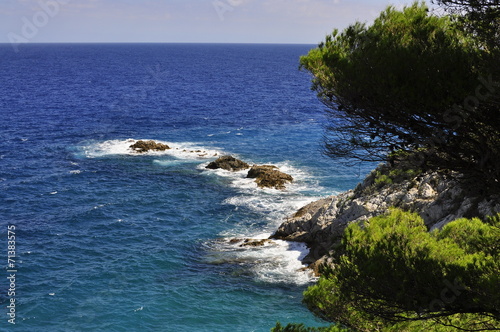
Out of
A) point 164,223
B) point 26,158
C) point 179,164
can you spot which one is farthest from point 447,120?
point 26,158

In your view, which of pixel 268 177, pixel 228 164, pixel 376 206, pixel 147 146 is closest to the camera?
pixel 376 206

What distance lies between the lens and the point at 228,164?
1916 inches

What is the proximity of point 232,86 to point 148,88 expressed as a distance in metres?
19.5

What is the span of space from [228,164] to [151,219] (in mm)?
13065

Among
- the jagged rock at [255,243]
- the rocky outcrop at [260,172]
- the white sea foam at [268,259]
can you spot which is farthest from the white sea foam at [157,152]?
the white sea foam at [268,259]

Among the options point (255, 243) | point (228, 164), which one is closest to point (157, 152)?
point (228, 164)

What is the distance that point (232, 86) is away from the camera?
121m

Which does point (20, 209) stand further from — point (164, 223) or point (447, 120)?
point (447, 120)

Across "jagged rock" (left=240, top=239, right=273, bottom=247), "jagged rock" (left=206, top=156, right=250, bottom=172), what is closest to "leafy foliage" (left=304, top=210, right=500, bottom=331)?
"jagged rock" (left=240, top=239, right=273, bottom=247)

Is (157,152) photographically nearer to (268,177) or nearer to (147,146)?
(147,146)

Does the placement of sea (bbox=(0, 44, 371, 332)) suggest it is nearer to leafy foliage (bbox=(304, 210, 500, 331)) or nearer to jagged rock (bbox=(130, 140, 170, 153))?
jagged rock (bbox=(130, 140, 170, 153))

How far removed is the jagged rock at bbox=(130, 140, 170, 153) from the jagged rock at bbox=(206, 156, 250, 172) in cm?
919

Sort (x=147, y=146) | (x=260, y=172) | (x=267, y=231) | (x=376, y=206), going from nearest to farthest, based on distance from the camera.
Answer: (x=376, y=206), (x=267, y=231), (x=260, y=172), (x=147, y=146)

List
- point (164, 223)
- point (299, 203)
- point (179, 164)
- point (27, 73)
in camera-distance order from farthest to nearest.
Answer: point (27, 73)
point (179, 164)
point (299, 203)
point (164, 223)
